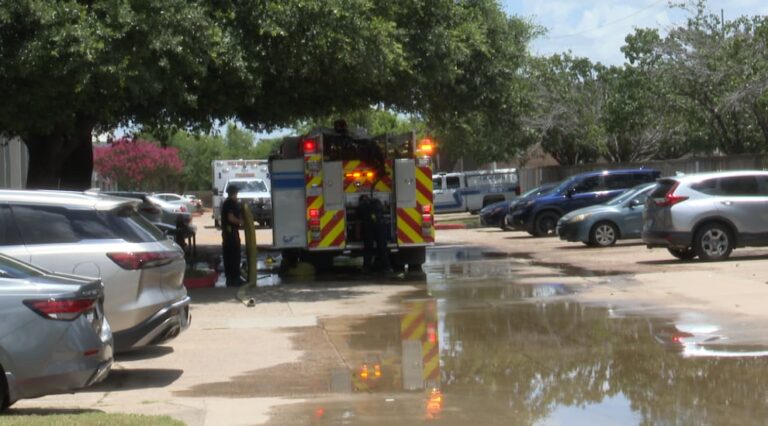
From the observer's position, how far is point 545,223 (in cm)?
3053

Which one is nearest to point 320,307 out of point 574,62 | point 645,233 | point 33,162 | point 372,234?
point 372,234

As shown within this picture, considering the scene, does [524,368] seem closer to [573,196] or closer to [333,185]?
[333,185]

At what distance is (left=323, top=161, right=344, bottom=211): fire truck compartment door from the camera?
63.2 ft

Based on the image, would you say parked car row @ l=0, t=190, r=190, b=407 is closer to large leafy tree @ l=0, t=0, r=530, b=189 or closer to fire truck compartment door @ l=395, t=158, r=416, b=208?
large leafy tree @ l=0, t=0, r=530, b=189

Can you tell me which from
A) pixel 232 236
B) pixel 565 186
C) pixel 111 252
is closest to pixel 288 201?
pixel 232 236

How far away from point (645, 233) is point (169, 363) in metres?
11.4

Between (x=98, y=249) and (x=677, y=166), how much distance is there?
26140 mm

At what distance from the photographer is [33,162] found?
21.9 m

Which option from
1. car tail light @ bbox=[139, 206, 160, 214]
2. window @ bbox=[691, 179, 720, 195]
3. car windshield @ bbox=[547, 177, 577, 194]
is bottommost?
car tail light @ bbox=[139, 206, 160, 214]

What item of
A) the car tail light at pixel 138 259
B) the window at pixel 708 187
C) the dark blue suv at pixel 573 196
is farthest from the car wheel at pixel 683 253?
the car tail light at pixel 138 259

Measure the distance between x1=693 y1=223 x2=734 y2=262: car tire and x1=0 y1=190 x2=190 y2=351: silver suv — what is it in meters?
12.1

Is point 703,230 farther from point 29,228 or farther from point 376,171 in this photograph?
point 29,228

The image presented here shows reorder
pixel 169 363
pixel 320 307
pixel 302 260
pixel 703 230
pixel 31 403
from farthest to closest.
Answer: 1. pixel 302 260
2. pixel 703 230
3. pixel 320 307
4. pixel 169 363
5. pixel 31 403

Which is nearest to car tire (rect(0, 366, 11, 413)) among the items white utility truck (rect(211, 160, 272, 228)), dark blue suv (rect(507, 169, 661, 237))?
dark blue suv (rect(507, 169, 661, 237))
